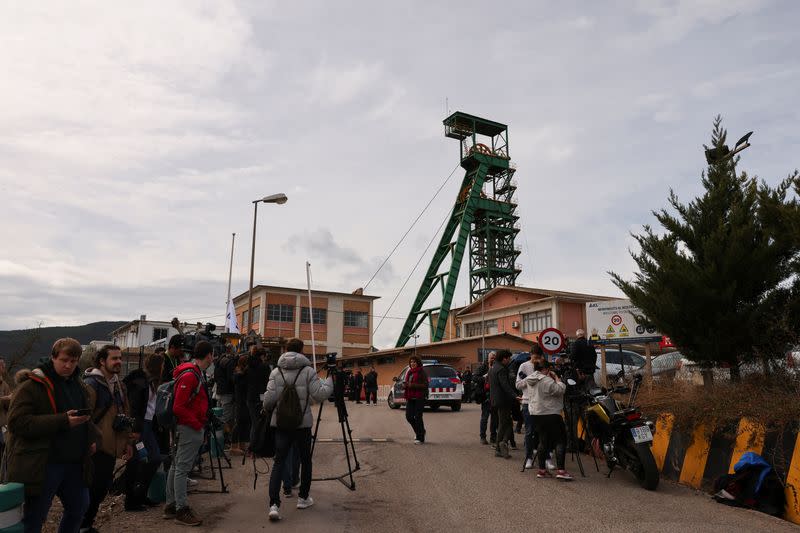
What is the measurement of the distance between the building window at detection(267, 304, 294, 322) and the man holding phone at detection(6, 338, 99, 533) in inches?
1996

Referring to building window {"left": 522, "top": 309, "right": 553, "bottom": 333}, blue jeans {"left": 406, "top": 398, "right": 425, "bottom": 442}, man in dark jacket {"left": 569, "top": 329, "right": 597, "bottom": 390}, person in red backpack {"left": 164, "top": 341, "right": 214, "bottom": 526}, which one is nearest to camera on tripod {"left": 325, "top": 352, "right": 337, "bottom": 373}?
person in red backpack {"left": 164, "top": 341, "right": 214, "bottom": 526}

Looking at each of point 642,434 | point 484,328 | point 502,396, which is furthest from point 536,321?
point 642,434

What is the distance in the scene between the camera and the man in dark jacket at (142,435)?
6.63m

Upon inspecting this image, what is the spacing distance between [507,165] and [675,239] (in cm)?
5067

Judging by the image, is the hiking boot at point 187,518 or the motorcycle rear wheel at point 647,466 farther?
the motorcycle rear wheel at point 647,466

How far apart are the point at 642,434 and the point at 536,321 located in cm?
3934

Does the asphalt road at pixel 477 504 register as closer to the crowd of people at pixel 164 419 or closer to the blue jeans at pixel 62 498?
the crowd of people at pixel 164 419

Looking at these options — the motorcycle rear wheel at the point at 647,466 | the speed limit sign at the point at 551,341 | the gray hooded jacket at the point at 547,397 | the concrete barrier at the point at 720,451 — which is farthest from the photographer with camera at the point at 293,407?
the speed limit sign at the point at 551,341

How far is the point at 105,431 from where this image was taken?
5.44m

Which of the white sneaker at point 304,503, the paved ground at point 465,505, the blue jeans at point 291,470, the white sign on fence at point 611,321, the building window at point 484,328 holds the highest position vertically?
the building window at point 484,328

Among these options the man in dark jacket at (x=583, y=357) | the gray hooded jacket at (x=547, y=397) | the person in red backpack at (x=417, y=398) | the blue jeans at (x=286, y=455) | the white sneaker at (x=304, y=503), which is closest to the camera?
the blue jeans at (x=286, y=455)

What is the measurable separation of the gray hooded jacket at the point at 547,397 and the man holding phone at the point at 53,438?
5919mm

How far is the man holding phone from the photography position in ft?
13.9

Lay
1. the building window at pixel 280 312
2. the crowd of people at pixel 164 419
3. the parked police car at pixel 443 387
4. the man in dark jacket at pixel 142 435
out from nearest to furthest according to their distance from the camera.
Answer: the crowd of people at pixel 164 419 → the man in dark jacket at pixel 142 435 → the parked police car at pixel 443 387 → the building window at pixel 280 312
